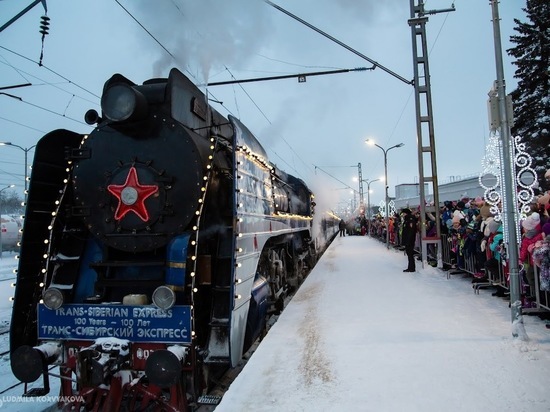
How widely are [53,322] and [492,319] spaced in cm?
548

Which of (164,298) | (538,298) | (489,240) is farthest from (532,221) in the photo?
(164,298)

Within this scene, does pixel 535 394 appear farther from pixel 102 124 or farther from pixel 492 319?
pixel 102 124

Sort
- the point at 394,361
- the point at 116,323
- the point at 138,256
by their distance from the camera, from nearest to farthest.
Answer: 1. the point at 116,323
2. the point at 394,361
3. the point at 138,256

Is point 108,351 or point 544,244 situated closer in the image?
point 108,351

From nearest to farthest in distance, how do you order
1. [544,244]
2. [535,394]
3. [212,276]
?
1. [535,394]
2. [212,276]
3. [544,244]

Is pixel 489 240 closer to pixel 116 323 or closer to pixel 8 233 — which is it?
pixel 116 323

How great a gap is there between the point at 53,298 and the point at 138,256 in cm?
95

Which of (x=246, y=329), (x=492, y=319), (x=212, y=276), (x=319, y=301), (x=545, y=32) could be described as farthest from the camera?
(x=545, y=32)

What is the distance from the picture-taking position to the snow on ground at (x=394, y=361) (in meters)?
3.49

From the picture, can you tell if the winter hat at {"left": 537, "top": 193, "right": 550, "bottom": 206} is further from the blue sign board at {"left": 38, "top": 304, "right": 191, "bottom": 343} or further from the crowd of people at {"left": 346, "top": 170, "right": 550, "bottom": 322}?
the blue sign board at {"left": 38, "top": 304, "right": 191, "bottom": 343}

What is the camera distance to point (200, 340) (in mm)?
4430

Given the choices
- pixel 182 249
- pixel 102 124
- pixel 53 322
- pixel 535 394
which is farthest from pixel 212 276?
pixel 535 394

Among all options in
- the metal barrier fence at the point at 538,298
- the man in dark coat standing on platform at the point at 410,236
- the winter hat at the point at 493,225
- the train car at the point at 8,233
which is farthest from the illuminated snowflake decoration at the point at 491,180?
the train car at the point at 8,233

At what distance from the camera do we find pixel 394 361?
432 centimetres
